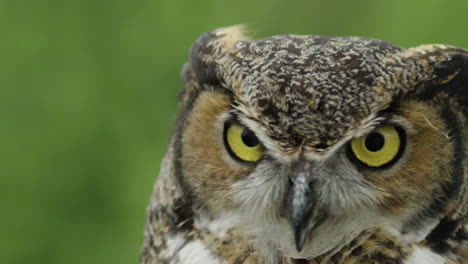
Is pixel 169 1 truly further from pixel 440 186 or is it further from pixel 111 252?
pixel 440 186

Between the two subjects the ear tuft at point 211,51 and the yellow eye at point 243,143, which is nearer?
the yellow eye at point 243,143

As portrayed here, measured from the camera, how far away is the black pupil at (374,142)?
151 centimetres

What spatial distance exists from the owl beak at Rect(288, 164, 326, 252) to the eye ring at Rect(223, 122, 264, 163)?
113mm

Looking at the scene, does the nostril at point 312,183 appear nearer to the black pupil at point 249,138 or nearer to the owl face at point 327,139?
the owl face at point 327,139

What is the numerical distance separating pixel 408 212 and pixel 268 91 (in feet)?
1.43

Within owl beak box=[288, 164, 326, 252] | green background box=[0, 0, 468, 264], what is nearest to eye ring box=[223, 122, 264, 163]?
owl beak box=[288, 164, 326, 252]

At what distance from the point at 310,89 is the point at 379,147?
0.20 m

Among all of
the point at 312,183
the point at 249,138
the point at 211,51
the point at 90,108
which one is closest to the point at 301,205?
the point at 312,183

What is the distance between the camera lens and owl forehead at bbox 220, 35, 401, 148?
1.46 m

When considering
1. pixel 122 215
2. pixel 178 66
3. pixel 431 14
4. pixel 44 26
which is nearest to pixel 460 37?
pixel 431 14

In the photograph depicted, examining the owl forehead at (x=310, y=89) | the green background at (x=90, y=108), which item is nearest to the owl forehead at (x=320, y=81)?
the owl forehead at (x=310, y=89)

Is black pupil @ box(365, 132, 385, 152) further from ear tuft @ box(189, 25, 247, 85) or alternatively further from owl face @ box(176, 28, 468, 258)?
ear tuft @ box(189, 25, 247, 85)

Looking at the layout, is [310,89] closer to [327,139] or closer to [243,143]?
[327,139]

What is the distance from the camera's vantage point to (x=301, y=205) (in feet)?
4.90
